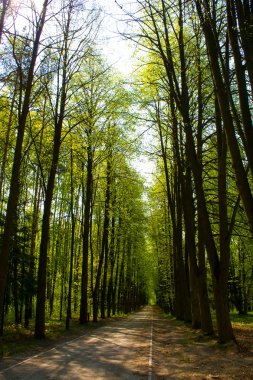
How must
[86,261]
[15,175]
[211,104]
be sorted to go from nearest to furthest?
[15,175] → [211,104] → [86,261]

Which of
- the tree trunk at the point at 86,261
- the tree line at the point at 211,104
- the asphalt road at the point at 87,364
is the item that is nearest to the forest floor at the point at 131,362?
the asphalt road at the point at 87,364

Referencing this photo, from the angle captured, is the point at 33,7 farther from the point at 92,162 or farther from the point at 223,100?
the point at 92,162

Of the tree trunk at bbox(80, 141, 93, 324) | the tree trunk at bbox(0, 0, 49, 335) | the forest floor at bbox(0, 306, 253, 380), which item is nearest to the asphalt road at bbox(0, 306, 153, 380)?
the forest floor at bbox(0, 306, 253, 380)

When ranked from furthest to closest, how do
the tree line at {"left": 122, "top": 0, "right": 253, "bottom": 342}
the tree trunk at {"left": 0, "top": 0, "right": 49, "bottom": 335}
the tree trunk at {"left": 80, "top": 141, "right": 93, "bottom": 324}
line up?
the tree trunk at {"left": 80, "top": 141, "right": 93, "bottom": 324} < the tree trunk at {"left": 0, "top": 0, "right": 49, "bottom": 335} < the tree line at {"left": 122, "top": 0, "right": 253, "bottom": 342}

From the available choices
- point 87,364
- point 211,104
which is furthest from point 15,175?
point 211,104

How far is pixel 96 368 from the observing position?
8.40 meters

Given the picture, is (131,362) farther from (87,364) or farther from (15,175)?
(15,175)

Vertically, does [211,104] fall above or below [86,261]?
above

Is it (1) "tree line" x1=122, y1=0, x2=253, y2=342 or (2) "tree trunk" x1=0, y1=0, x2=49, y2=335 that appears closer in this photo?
(1) "tree line" x1=122, y1=0, x2=253, y2=342

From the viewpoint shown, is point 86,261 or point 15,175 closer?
point 15,175

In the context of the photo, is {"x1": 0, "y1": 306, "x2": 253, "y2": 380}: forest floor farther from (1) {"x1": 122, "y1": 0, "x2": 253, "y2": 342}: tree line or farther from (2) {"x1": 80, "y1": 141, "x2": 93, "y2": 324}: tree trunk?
(2) {"x1": 80, "y1": 141, "x2": 93, "y2": 324}: tree trunk

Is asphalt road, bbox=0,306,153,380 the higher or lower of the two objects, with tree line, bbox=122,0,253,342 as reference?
lower

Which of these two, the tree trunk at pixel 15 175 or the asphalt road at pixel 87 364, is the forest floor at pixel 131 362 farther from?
the tree trunk at pixel 15 175

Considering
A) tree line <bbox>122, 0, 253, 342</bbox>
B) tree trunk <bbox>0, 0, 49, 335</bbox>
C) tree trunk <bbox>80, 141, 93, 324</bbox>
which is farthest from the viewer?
tree trunk <bbox>80, 141, 93, 324</bbox>
